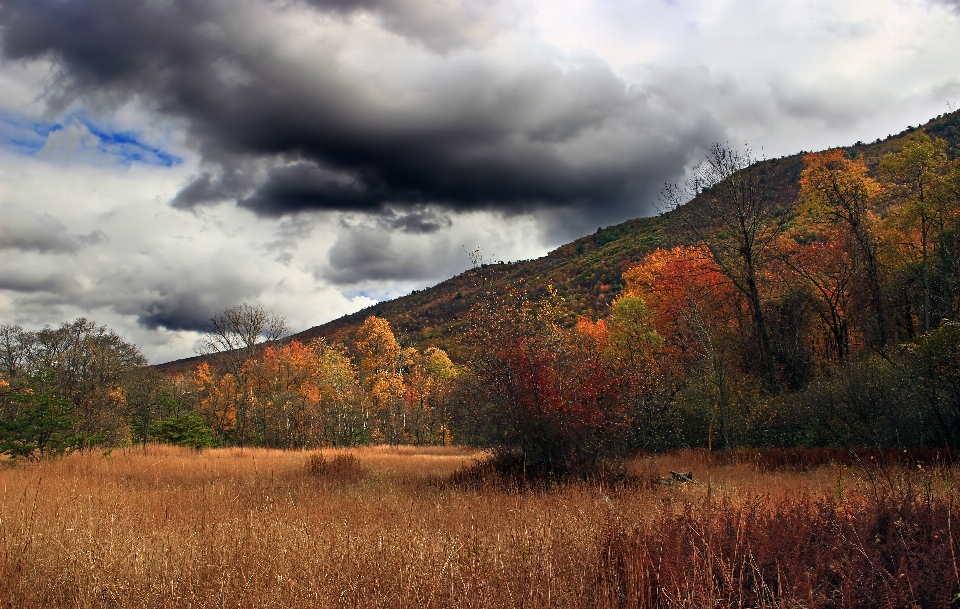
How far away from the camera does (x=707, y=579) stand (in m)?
4.11

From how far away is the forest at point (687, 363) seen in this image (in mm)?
11820

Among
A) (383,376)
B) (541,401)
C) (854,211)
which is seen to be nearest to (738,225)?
(854,211)

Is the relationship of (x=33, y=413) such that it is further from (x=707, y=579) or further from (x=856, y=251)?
(x=856, y=251)

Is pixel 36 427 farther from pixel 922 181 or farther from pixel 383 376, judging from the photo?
pixel 922 181

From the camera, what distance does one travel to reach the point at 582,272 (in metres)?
78.8

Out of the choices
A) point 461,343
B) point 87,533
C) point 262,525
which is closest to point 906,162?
point 461,343

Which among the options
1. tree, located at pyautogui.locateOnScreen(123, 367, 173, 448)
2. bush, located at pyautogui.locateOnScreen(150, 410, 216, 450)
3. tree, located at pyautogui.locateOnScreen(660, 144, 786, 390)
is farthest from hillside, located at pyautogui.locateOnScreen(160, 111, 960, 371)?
tree, located at pyautogui.locateOnScreen(123, 367, 173, 448)

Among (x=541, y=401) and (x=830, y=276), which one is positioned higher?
(x=830, y=276)

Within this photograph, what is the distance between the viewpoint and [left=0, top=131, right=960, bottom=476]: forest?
11820 mm

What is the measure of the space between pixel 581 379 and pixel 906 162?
64.1 ft

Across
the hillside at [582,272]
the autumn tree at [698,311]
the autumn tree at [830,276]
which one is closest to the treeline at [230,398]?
the hillside at [582,272]

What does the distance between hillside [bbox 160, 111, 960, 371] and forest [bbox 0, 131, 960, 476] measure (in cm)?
142

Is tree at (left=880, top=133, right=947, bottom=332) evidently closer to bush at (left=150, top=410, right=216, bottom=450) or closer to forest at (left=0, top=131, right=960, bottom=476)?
forest at (left=0, top=131, right=960, bottom=476)

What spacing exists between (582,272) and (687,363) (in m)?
56.4
